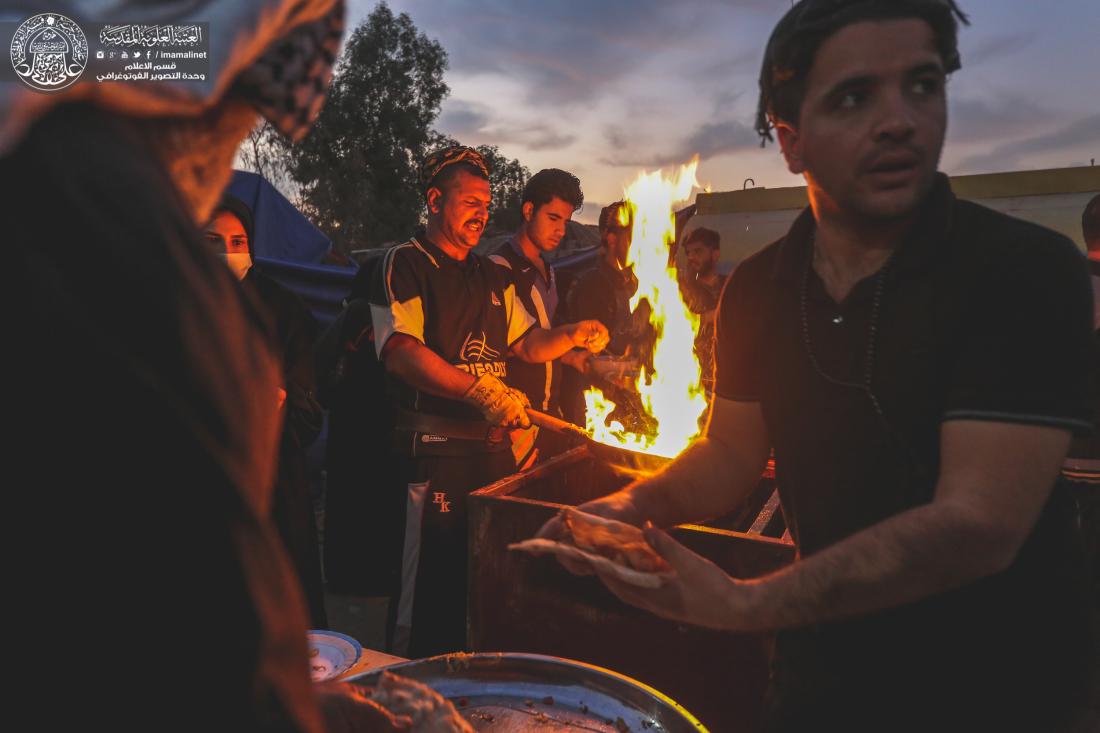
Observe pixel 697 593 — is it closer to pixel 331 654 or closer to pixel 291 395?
pixel 331 654

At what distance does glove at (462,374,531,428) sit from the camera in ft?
12.2

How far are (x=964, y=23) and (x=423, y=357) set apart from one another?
280 centimetres

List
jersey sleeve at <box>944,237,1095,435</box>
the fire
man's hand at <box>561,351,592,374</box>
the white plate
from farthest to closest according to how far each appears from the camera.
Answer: man's hand at <box>561,351,592,374</box>
the fire
the white plate
jersey sleeve at <box>944,237,1095,435</box>

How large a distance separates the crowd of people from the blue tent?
7178mm

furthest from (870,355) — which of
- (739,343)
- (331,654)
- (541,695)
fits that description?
(331,654)

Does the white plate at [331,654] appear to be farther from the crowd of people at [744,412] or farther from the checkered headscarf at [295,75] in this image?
the checkered headscarf at [295,75]

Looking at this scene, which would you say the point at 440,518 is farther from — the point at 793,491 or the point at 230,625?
the point at 230,625

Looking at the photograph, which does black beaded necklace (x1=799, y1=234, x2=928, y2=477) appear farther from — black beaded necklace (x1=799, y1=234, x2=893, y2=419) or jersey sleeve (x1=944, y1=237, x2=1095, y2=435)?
jersey sleeve (x1=944, y1=237, x2=1095, y2=435)

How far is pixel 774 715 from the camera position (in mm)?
1789

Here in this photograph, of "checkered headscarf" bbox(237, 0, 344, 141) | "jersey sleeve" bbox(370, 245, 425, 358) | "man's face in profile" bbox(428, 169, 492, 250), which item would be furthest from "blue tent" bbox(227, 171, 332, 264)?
"checkered headscarf" bbox(237, 0, 344, 141)

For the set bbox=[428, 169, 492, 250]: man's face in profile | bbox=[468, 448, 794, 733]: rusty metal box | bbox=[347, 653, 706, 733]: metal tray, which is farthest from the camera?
bbox=[428, 169, 492, 250]: man's face in profile

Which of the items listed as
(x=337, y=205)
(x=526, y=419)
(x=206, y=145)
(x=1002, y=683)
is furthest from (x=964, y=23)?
(x=337, y=205)

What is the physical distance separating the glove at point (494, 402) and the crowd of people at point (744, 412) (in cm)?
1

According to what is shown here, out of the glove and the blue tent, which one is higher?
the blue tent
